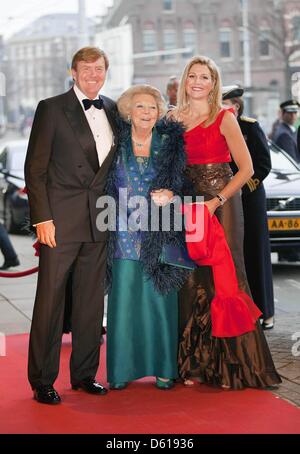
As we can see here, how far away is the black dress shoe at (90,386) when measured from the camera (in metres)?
5.01

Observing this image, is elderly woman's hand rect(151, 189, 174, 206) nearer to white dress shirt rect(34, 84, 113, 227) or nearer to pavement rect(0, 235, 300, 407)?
white dress shirt rect(34, 84, 113, 227)

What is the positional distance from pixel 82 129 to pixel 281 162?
5792 millimetres

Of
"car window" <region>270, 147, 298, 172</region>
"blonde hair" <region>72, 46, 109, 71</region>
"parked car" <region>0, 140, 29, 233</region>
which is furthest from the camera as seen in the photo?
"parked car" <region>0, 140, 29, 233</region>

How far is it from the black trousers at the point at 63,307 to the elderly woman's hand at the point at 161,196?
0.40m

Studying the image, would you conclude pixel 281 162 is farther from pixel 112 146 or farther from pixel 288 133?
pixel 112 146

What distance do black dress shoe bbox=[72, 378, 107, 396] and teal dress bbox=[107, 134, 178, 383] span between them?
96 mm

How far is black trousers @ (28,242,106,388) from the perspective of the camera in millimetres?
4871

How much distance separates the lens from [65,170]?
479 cm

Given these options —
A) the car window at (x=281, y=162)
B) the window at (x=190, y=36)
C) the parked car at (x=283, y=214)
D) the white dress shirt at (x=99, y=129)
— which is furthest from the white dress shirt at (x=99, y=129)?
the window at (x=190, y=36)

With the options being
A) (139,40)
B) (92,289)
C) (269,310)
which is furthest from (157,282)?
(139,40)

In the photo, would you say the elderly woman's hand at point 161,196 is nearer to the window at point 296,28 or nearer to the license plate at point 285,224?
the license plate at point 285,224

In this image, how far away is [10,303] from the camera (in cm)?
815

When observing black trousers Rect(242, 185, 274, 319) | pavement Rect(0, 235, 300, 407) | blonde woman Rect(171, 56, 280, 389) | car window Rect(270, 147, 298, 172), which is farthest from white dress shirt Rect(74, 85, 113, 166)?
car window Rect(270, 147, 298, 172)
